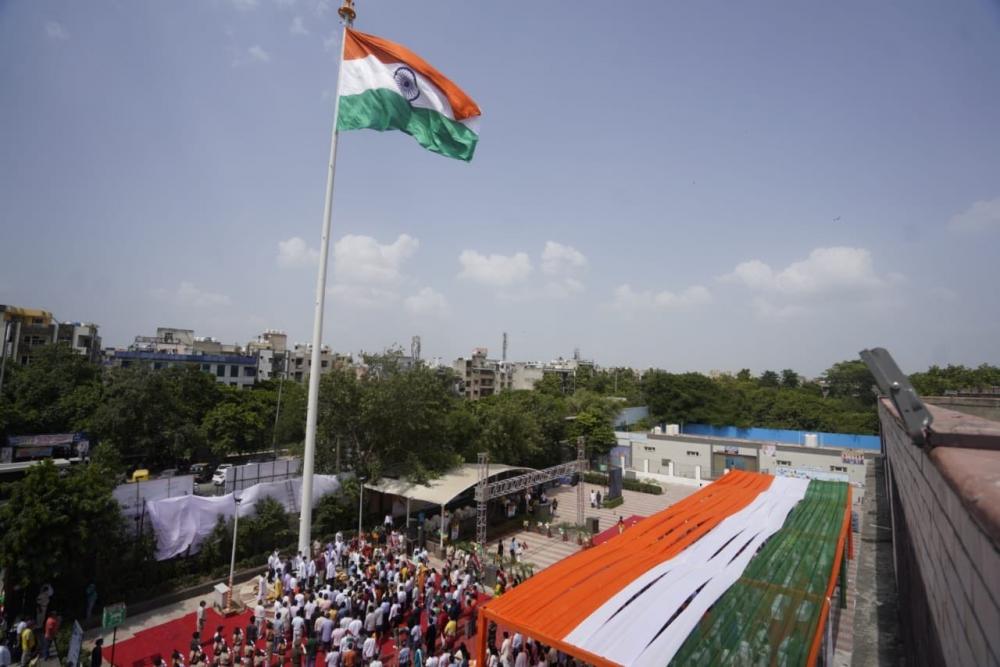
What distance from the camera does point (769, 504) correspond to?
1551cm

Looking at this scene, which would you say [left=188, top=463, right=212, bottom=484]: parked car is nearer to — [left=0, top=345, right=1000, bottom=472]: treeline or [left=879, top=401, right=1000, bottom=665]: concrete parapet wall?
[left=0, top=345, right=1000, bottom=472]: treeline

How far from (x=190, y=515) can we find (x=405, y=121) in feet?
44.2

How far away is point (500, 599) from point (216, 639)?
697cm

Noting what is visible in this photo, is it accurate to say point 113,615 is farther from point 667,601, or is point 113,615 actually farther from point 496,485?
point 496,485

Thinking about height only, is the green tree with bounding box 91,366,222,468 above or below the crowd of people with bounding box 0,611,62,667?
above

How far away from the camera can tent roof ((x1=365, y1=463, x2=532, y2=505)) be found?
63.9 ft

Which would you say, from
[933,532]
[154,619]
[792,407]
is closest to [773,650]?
[933,532]

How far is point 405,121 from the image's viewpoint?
497 inches

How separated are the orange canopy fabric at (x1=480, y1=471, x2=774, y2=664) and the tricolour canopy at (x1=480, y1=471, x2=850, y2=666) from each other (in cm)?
2

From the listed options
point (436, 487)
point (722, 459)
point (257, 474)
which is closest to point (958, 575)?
point (436, 487)

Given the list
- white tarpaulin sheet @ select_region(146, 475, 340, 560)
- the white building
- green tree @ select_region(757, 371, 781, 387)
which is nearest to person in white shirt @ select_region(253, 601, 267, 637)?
white tarpaulin sheet @ select_region(146, 475, 340, 560)

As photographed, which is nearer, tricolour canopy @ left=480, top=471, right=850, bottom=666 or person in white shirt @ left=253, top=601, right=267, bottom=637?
tricolour canopy @ left=480, top=471, right=850, bottom=666

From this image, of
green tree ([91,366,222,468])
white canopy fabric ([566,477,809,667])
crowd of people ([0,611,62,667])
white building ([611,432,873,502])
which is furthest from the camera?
green tree ([91,366,222,468])

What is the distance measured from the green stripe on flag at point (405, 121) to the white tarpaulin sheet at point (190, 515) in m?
12.3
